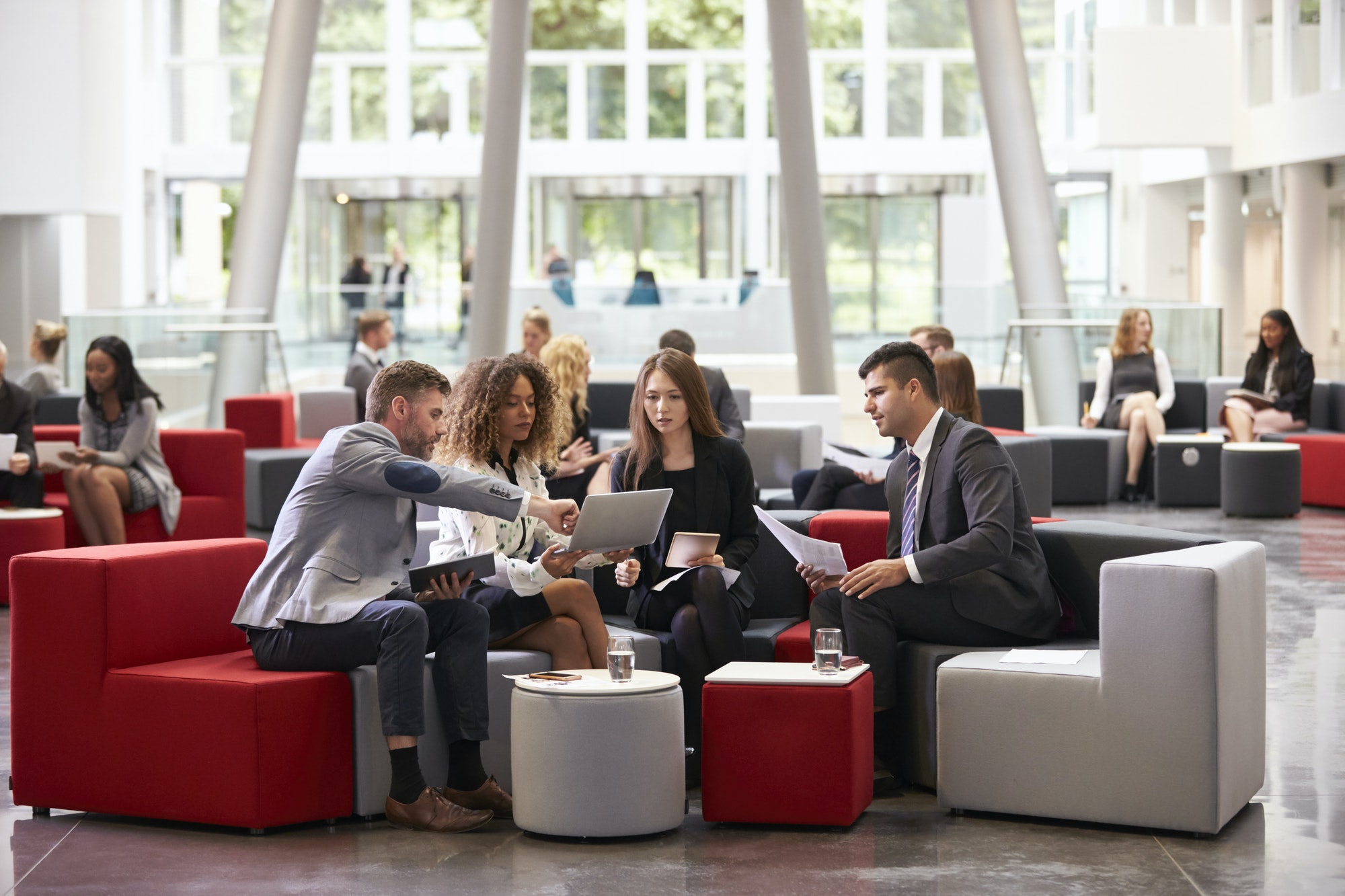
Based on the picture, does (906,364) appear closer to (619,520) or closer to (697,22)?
(619,520)

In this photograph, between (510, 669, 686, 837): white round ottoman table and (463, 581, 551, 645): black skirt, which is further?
(463, 581, 551, 645): black skirt

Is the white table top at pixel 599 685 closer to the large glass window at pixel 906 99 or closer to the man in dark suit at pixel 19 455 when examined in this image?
the man in dark suit at pixel 19 455

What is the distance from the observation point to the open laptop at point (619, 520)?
14.9 ft

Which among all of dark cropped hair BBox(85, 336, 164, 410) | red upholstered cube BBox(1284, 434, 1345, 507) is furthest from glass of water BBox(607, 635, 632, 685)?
red upholstered cube BBox(1284, 434, 1345, 507)

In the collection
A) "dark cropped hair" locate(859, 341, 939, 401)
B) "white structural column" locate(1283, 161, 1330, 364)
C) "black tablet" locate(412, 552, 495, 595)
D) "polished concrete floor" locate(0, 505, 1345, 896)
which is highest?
"white structural column" locate(1283, 161, 1330, 364)

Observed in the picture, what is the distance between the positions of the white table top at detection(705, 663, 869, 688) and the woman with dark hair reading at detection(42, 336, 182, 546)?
15.7 ft

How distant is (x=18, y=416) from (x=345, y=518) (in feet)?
15.3

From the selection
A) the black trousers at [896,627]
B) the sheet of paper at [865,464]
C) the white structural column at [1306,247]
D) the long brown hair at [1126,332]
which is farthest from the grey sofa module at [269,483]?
the white structural column at [1306,247]

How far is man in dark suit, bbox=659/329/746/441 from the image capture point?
→ 8.27m

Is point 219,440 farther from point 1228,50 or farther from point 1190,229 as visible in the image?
point 1190,229

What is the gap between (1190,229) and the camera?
27.8 meters

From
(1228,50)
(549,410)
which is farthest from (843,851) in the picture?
(1228,50)

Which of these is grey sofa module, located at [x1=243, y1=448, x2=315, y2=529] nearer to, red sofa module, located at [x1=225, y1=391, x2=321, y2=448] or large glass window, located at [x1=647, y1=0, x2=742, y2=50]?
red sofa module, located at [x1=225, y1=391, x2=321, y2=448]

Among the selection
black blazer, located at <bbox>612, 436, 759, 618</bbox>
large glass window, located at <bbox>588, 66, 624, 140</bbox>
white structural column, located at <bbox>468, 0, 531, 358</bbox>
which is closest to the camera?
black blazer, located at <bbox>612, 436, 759, 618</bbox>
